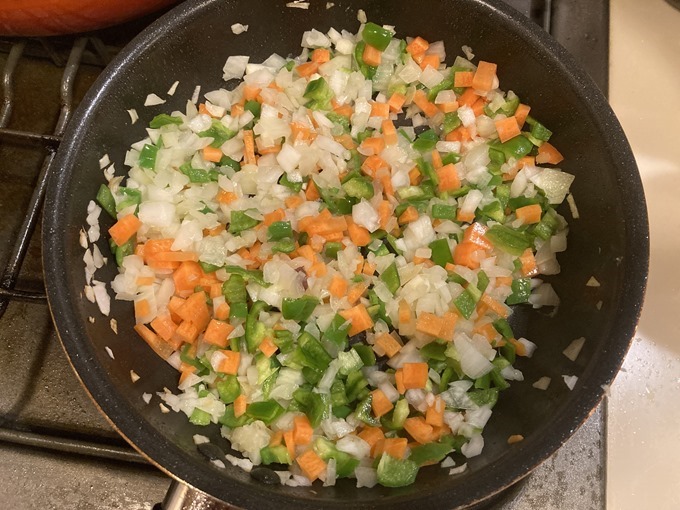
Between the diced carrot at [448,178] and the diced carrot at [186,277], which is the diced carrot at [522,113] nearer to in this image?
the diced carrot at [448,178]

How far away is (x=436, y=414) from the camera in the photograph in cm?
116

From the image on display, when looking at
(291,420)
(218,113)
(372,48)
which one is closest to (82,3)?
(218,113)

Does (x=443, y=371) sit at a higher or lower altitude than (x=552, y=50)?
lower

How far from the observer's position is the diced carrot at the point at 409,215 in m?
1.31

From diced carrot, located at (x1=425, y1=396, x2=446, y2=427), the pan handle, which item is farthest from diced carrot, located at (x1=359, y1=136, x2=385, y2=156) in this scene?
the pan handle

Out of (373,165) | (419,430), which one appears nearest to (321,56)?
(373,165)

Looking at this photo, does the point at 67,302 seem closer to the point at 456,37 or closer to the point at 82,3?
the point at 82,3

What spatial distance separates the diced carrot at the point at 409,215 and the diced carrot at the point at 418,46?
371 millimetres

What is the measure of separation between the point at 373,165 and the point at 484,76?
12.4 inches

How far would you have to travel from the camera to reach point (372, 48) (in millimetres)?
1391

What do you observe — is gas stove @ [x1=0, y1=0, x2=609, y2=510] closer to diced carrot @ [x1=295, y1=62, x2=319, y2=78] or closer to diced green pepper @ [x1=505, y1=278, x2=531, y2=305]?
diced green pepper @ [x1=505, y1=278, x2=531, y2=305]

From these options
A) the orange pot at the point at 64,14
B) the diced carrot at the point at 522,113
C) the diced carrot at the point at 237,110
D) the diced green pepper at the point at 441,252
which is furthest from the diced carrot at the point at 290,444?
the orange pot at the point at 64,14

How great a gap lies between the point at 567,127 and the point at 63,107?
112cm

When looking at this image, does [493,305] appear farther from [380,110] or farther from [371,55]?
[371,55]
